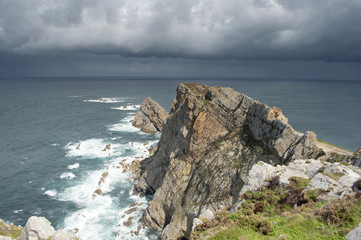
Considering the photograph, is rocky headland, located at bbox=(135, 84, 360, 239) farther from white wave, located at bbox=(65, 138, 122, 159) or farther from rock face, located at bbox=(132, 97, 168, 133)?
rock face, located at bbox=(132, 97, 168, 133)

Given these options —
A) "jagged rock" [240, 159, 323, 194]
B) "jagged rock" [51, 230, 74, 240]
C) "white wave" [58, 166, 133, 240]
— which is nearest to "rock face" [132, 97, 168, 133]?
"white wave" [58, 166, 133, 240]

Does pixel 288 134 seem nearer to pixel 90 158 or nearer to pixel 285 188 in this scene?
pixel 285 188

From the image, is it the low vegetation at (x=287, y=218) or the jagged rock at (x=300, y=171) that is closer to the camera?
the low vegetation at (x=287, y=218)

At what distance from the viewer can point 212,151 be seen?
4159cm

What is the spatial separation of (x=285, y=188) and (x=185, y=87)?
34.3 meters

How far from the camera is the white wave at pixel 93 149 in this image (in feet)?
253

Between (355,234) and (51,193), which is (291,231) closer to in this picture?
(355,234)

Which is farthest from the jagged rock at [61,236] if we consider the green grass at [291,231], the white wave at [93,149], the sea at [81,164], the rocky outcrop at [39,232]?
the white wave at [93,149]

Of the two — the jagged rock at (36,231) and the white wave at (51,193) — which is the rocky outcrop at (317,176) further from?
the white wave at (51,193)

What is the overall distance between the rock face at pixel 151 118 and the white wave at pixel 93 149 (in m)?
21.7

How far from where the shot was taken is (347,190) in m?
16.9

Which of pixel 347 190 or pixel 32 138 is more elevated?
pixel 347 190

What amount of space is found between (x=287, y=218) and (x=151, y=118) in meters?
95.4

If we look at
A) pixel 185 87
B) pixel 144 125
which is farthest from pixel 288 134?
pixel 144 125
